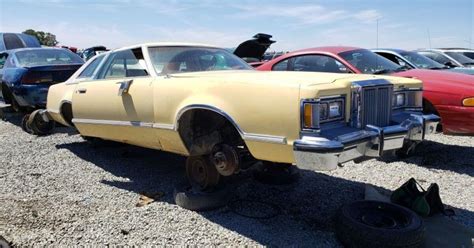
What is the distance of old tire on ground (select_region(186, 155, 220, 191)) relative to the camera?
3811 millimetres

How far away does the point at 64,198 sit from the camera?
416 centimetres

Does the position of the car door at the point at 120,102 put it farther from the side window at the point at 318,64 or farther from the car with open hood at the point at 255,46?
the car with open hood at the point at 255,46

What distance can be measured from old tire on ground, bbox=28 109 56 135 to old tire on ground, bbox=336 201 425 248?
555 centimetres

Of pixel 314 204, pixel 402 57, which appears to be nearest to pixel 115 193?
pixel 314 204

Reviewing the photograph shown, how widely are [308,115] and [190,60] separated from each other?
6.40 ft

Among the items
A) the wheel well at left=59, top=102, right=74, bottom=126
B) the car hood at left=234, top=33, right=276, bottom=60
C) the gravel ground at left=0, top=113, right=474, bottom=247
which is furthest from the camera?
the car hood at left=234, top=33, right=276, bottom=60

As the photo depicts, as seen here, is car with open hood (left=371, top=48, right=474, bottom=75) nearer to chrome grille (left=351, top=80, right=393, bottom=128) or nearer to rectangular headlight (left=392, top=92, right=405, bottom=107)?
rectangular headlight (left=392, top=92, right=405, bottom=107)

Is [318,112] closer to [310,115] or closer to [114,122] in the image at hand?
[310,115]

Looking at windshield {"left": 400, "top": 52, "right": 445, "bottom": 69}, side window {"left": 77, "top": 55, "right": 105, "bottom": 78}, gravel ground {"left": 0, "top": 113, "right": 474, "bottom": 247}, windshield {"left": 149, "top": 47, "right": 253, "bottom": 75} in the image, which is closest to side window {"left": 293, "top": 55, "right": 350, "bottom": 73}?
gravel ground {"left": 0, "top": 113, "right": 474, "bottom": 247}

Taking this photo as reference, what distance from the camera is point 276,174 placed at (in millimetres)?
4516

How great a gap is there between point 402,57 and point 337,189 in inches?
145

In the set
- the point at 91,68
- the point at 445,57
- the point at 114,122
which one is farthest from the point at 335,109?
the point at 445,57

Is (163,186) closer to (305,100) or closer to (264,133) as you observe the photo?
(264,133)

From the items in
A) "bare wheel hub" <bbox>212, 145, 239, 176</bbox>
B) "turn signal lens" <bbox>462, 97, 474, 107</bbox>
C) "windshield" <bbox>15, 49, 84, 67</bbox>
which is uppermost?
"windshield" <bbox>15, 49, 84, 67</bbox>
